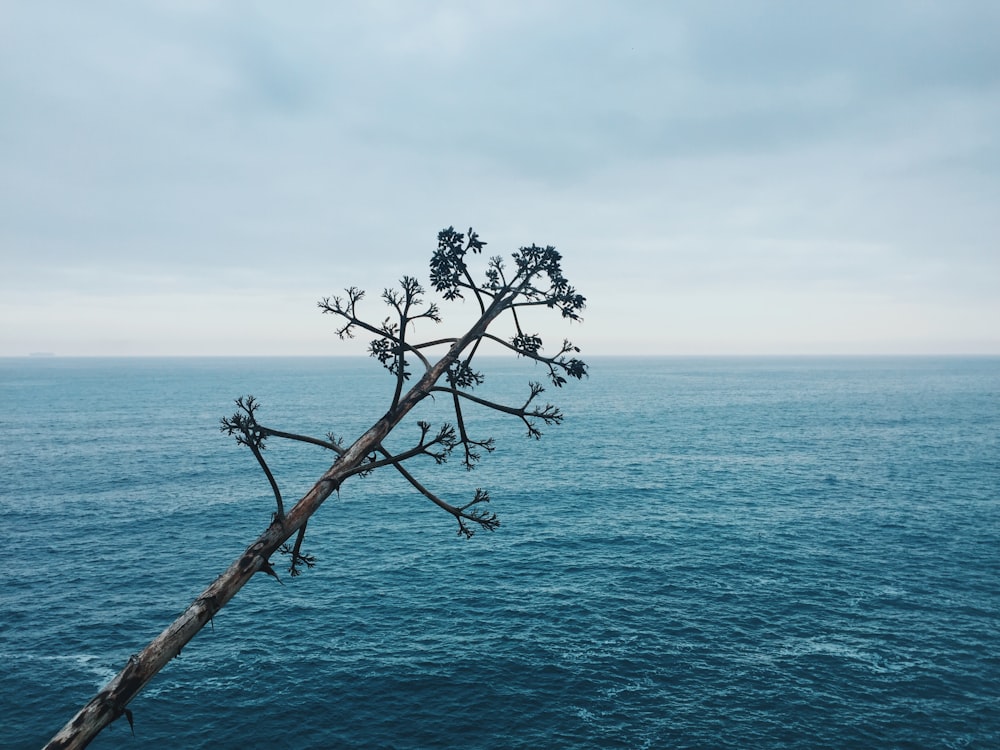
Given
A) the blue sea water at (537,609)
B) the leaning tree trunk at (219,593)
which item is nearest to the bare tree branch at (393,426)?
the leaning tree trunk at (219,593)

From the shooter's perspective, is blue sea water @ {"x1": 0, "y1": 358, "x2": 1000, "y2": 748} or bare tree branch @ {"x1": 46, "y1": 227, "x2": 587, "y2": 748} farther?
blue sea water @ {"x1": 0, "y1": 358, "x2": 1000, "y2": 748}

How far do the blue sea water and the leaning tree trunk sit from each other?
28.6m

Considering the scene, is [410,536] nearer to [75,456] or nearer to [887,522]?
[887,522]

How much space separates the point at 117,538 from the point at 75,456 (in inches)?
2133

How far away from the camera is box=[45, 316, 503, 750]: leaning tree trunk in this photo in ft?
29.6

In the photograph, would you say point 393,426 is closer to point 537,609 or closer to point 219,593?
point 219,593

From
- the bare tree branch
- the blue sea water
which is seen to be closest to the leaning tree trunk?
the bare tree branch

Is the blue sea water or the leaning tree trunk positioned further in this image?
the blue sea water

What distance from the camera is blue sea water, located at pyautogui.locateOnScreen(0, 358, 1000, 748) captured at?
35531 millimetres

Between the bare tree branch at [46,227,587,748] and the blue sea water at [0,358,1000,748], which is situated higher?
the bare tree branch at [46,227,587,748]

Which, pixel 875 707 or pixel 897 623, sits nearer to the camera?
pixel 875 707

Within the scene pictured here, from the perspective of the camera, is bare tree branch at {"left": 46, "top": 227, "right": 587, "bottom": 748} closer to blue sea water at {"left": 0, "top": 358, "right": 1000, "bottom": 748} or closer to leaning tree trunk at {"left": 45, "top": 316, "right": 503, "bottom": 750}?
leaning tree trunk at {"left": 45, "top": 316, "right": 503, "bottom": 750}

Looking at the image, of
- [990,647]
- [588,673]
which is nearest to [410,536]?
[588,673]

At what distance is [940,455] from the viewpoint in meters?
108
